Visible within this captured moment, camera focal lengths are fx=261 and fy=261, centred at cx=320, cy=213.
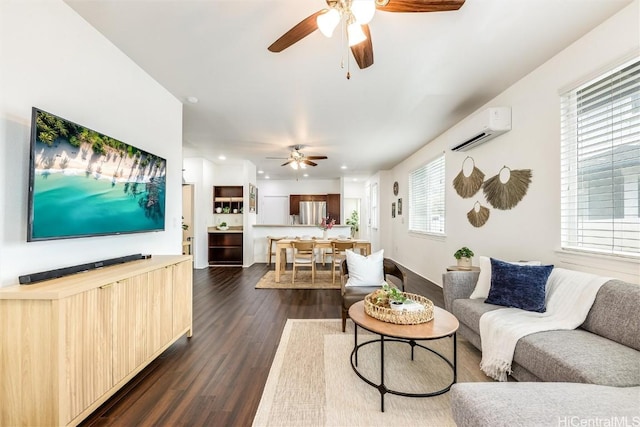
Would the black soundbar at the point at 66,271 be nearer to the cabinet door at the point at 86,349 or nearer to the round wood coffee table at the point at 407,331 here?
the cabinet door at the point at 86,349

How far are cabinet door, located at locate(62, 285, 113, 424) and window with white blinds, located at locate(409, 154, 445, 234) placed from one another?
15.0 feet

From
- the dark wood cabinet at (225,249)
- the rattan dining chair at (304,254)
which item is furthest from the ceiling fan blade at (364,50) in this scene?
the dark wood cabinet at (225,249)

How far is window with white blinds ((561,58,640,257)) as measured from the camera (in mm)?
1823

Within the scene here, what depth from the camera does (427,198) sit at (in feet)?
17.0

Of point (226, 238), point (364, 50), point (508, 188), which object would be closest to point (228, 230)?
point (226, 238)

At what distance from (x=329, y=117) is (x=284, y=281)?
3.04m

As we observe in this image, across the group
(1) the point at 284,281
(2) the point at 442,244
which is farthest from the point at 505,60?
(1) the point at 284,281

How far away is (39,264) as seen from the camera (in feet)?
5.27

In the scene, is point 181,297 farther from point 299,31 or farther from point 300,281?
point 300,281

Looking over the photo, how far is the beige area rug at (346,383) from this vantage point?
158cm

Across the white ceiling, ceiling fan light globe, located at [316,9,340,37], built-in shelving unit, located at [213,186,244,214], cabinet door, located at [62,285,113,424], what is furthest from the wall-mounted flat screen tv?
built-in shelving unit, located at [213,186,244,214]

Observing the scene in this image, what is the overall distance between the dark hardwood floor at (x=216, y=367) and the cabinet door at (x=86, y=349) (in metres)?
0.24

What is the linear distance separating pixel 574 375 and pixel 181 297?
9.34 feet

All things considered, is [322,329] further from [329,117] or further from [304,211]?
[304,211]
